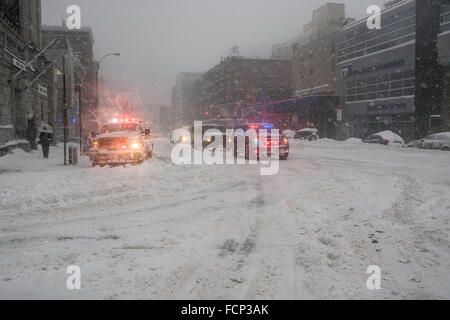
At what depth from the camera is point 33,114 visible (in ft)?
89.8

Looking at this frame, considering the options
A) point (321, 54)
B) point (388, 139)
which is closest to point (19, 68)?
point (388, 139)

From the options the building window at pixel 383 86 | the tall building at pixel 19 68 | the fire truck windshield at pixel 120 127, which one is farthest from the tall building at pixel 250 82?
the fire truck windshield at pixel 120 127

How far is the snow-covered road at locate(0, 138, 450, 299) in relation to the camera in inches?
160

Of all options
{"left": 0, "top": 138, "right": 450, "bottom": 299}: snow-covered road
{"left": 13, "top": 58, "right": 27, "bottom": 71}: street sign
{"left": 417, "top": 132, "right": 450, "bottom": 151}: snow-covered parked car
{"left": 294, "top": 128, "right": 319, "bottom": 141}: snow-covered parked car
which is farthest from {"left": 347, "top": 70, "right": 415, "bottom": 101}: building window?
{"left": 13, "top": 58, "right": 27, "bottom": 71}: street sign

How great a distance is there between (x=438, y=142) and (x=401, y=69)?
17.2 meters

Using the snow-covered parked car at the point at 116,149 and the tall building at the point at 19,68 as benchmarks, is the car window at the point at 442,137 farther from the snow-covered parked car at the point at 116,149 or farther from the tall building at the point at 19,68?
the tall building at the point at 19,68

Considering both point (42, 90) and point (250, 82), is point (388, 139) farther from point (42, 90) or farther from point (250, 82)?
point (250, 82)

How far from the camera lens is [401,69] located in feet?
137

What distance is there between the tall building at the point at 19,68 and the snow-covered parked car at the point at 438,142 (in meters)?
27.6

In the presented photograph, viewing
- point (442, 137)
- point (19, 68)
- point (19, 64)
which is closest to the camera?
point (19, 64)

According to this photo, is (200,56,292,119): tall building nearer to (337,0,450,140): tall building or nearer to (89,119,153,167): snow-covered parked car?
(337,0,450,140): tall building

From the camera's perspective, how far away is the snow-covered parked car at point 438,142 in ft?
88.3
